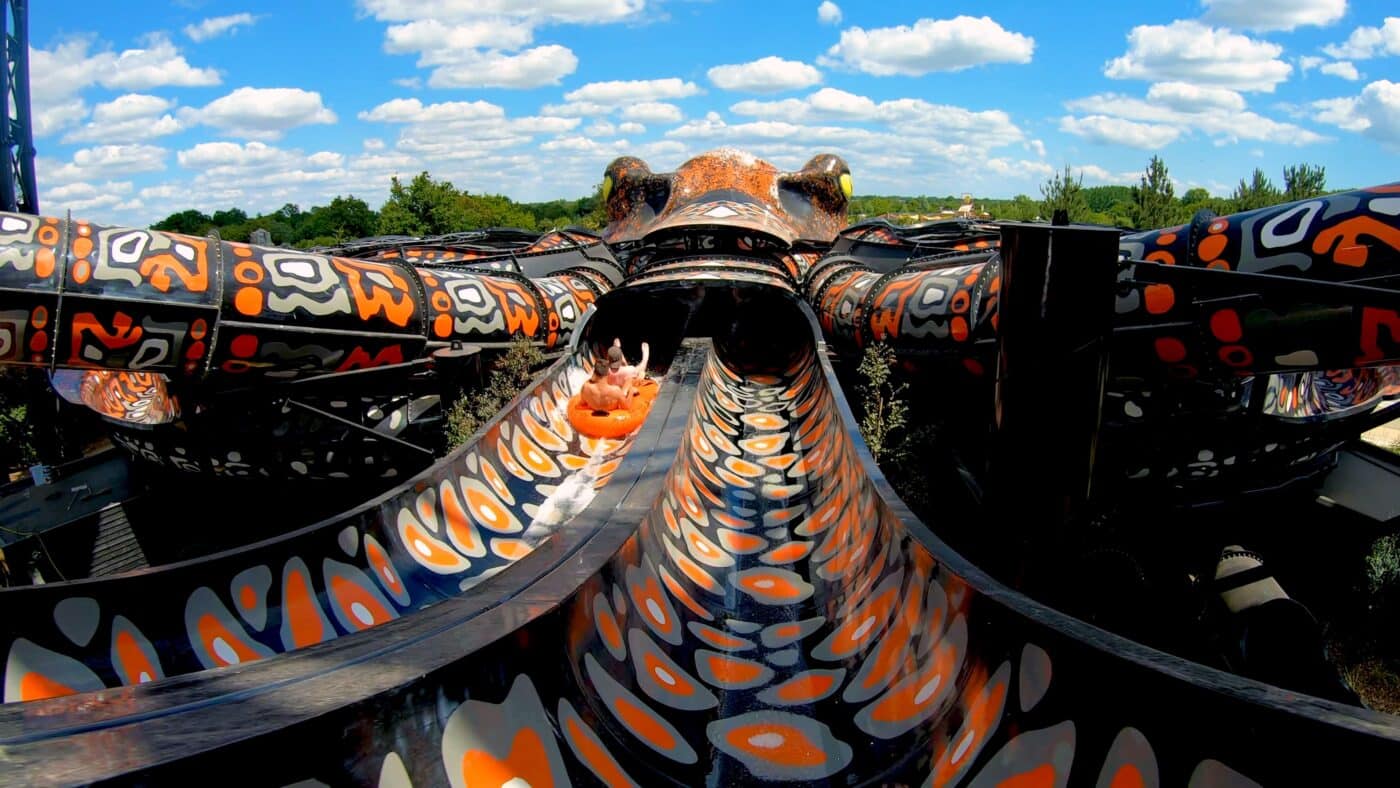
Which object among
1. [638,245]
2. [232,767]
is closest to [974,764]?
[232,767]

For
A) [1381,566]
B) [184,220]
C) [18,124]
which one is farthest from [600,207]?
[184,220]

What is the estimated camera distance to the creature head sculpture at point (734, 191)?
8148 millimetres

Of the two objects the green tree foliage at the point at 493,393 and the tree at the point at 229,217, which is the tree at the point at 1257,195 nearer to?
the green tree foliage at the point at 493,393

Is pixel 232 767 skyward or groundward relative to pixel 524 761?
skyward

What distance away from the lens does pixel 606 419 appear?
17.3 ft

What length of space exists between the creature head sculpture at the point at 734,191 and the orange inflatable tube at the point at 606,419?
3014 mm

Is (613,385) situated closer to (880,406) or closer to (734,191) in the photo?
(880,406)

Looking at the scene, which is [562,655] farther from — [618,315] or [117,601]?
[618,315]

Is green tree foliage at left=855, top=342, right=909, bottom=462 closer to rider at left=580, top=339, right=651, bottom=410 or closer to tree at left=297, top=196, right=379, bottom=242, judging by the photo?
rider at left=580, top=339, right=651, bottom=410

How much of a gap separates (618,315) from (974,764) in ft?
18.9

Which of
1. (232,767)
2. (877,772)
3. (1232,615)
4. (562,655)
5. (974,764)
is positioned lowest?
(1232,615)

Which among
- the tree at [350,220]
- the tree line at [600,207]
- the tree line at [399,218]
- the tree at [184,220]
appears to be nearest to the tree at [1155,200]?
the tree line at [600,207]

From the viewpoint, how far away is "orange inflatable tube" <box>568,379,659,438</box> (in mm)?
5238

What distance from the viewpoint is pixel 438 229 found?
991 inches
